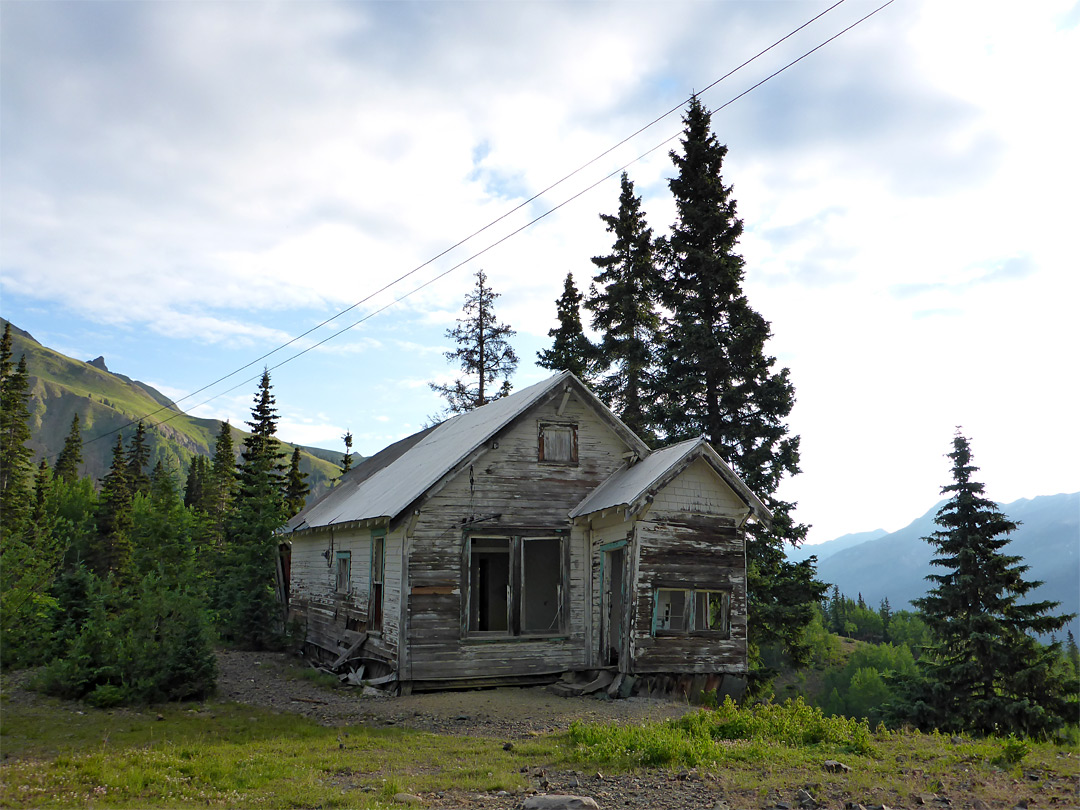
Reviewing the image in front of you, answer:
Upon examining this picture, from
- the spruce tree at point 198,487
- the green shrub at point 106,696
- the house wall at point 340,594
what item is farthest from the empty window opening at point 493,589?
the spruce tree at point 198,487

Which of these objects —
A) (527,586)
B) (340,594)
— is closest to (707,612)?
(527,586)

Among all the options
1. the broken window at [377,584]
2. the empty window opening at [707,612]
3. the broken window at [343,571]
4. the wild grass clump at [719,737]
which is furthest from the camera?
the broken window at [343,571]

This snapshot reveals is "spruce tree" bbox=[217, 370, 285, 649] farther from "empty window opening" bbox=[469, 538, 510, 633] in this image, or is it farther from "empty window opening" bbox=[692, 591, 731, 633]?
"empty window opening" bbox=[692, 591, 731, 633]

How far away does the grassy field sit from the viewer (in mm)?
8102

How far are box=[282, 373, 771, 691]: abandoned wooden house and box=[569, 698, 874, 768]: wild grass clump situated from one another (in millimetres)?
3742

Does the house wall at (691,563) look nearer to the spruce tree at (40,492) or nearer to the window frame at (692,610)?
the window frame at (692,610)

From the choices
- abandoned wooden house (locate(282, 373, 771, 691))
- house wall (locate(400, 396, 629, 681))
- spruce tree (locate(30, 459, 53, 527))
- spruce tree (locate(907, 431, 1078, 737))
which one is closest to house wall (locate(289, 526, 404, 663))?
abandoned wooden house (locate(282, 373, 771, 691))

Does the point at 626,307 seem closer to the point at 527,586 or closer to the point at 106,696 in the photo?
the point at 527,586

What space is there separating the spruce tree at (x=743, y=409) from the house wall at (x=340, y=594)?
1154cm

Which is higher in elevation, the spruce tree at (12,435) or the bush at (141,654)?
the spruce tree at (12,435)

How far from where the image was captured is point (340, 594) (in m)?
20.5

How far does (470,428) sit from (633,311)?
12964mm

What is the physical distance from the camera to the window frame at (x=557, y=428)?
60.2 ft

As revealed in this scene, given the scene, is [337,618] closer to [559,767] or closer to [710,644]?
[710,644]
